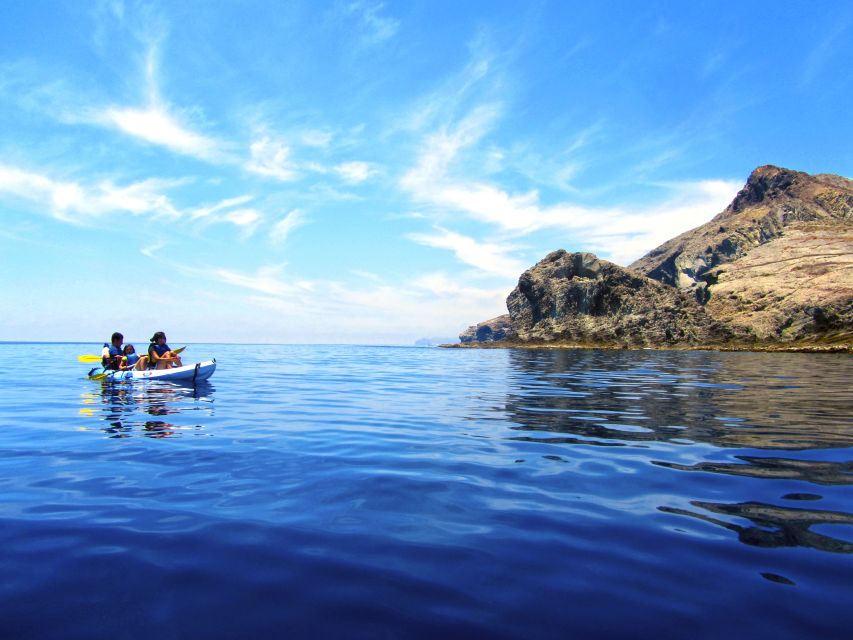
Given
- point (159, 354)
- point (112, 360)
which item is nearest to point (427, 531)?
point (159, 354)

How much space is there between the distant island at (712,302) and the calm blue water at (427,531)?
84.1 meters

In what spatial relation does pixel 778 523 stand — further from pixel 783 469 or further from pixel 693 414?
pixel 693 414

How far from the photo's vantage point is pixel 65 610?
338 centimetres

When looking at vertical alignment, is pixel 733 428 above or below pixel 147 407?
below

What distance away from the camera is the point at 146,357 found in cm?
2244

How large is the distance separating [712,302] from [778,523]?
12370 centimetres

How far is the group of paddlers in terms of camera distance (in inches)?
878

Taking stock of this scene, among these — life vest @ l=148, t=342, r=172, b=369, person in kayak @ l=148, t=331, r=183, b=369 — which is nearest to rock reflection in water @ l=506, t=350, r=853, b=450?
person in kayak @ l=148, t=331, r=183, b=369

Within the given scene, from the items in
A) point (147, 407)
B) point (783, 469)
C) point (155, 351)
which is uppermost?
point (155, 351)

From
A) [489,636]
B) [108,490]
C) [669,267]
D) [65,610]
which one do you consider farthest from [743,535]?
[669,267]

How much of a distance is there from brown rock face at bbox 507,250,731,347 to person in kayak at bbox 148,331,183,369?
104265 mm

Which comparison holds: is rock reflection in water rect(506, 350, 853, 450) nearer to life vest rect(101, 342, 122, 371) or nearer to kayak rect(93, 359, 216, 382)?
kayak rect(93, 359, 216, 382)

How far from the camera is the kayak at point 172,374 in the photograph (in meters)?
21.1

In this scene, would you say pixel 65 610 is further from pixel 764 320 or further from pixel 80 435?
pixel 764 320
